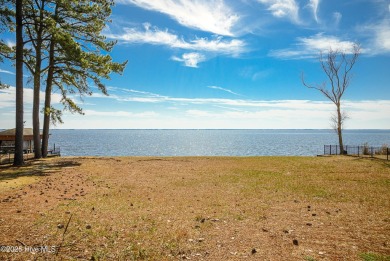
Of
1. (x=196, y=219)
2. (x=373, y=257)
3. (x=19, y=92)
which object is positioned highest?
(x=19, y=92)

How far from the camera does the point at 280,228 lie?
25.0 feet

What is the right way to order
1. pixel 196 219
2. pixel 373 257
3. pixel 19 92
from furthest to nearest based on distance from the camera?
1. pixel 19 92
2. pixel 196 219
3. pixel 373 257

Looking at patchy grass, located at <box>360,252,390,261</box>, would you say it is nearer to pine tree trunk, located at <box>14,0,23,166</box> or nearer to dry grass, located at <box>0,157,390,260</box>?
dry grass, located at <box>0,157,390,260</box>

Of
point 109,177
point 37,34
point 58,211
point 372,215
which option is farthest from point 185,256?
point 37,34

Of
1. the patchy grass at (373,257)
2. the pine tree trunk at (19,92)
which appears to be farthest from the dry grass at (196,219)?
the pine tree trunk at (19,92)

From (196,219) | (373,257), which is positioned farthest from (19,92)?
(373,257)

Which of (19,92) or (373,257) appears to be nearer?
(373,257)

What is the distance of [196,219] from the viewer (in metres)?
8.43

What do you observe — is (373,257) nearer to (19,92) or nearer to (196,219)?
(196,219)

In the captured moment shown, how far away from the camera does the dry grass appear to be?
6.07 m

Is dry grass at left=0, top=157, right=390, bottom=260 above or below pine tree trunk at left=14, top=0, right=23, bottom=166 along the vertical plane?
below

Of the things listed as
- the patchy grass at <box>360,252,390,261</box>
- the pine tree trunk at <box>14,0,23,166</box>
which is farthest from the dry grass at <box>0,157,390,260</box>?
the pine tree trunk at <box>14,0,23,166</box>

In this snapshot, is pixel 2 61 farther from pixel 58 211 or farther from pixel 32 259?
pixel 32 259

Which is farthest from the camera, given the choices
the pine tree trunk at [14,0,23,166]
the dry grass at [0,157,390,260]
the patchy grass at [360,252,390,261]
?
the pine tree trunk at [14,0,23,166]
